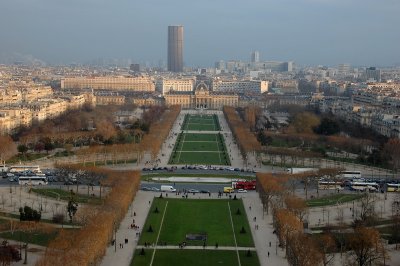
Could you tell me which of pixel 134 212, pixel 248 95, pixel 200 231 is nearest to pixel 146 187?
pixel 134 212

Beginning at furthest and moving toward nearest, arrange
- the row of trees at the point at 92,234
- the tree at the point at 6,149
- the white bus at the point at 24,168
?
the tree at the point at 6,149
the white bus at the point at 24,168
the row of trees at the point at 92,234

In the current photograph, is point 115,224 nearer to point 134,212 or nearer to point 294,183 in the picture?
point 134,212

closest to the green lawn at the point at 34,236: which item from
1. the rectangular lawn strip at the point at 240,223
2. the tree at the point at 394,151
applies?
the rectangular lawn strip at the point at 240,223

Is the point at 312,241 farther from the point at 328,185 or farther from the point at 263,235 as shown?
the point at 328,185

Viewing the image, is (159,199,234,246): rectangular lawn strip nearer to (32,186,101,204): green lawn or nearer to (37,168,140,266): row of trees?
(37,168,140,266): row of trees

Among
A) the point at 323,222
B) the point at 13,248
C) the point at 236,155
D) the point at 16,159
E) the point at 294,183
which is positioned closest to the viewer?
the point at 13,248

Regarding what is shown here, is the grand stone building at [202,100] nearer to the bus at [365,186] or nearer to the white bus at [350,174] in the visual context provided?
the white bus at [350,174]
